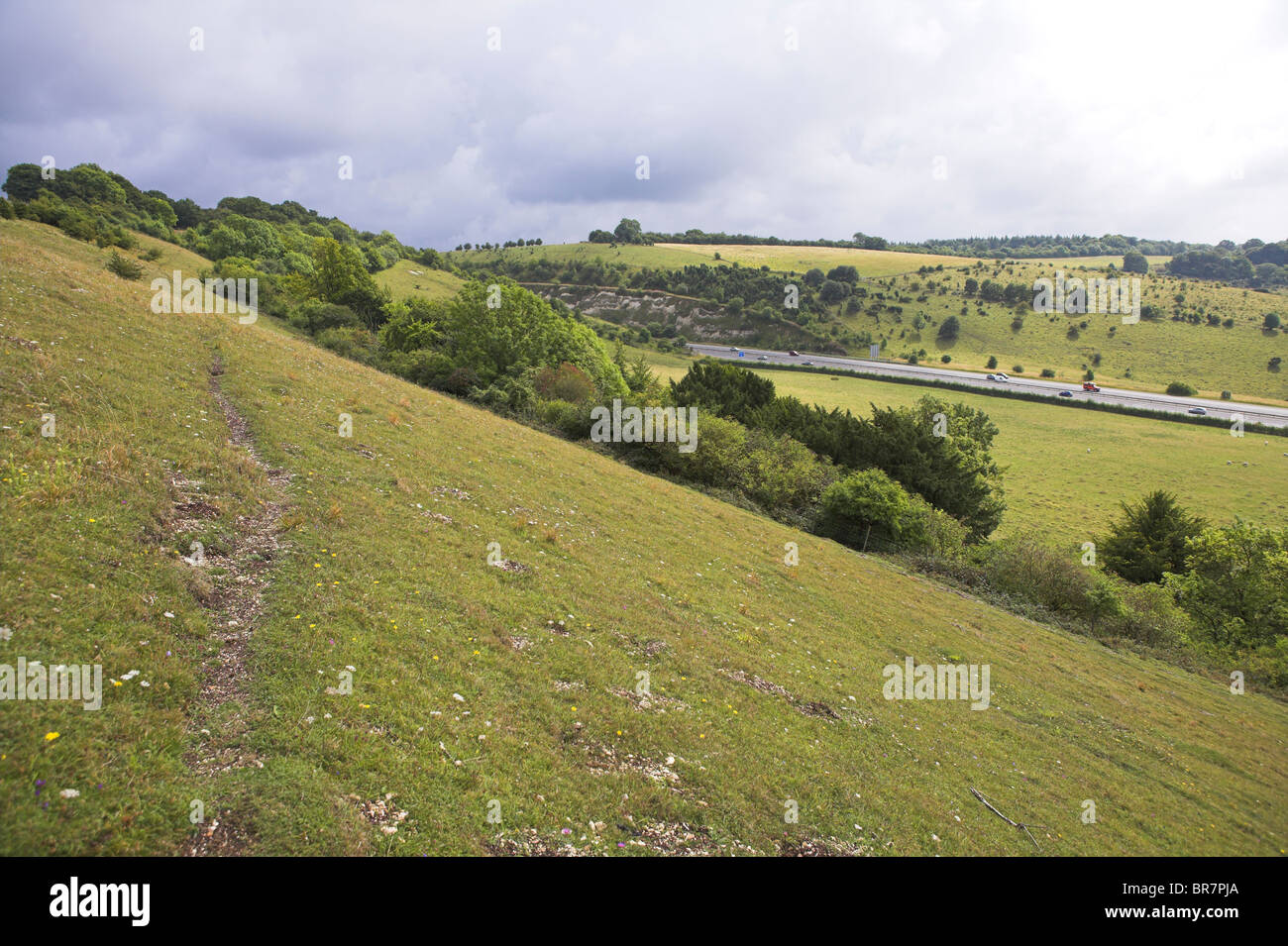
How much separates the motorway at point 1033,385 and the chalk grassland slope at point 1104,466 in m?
8.76

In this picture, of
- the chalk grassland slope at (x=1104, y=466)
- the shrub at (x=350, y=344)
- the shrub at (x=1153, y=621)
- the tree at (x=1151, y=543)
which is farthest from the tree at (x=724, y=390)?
the tree at (x=1151, y=543)

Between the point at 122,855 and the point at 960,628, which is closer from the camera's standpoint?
the point at 122,855

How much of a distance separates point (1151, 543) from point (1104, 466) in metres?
39.7

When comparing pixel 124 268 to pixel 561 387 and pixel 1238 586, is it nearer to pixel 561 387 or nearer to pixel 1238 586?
pixel 561 387

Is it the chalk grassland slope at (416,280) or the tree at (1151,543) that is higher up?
the chalk grassland slope at (416,280)

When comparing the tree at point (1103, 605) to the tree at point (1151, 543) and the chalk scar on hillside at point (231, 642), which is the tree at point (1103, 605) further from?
the chalk scar on hillside at point (231, 642)

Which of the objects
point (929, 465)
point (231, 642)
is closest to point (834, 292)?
point (929, 465)


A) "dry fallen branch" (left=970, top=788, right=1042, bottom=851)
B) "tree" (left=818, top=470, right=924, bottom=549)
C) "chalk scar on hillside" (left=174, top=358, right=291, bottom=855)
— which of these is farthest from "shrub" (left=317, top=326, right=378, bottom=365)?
"dry fallen branch" (left=970, top=788, right=1042, bottom=851)

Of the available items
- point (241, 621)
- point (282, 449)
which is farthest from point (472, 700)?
point (282, 449)

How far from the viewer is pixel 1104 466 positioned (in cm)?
7512

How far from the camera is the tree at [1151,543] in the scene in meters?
42.3

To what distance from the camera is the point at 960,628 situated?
23.4 metres
